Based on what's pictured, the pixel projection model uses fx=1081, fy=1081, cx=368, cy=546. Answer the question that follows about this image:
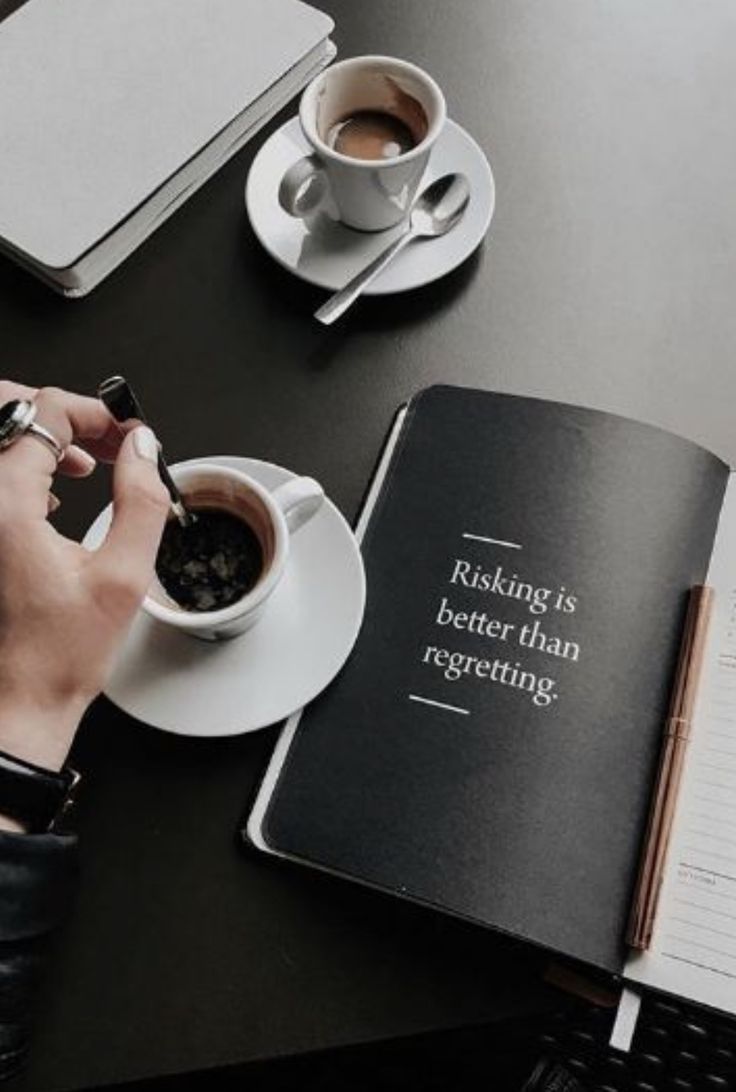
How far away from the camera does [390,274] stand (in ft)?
2.44

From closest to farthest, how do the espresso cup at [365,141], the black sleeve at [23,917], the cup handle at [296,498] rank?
the black sleeve at [23,917]
the cup handle at [296,498]
the espresso cup at [365,141]

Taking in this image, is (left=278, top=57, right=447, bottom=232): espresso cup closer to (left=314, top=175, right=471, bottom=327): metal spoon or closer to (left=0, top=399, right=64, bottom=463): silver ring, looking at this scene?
(left=314, top=175, right=471, bottom=327): metal spoon

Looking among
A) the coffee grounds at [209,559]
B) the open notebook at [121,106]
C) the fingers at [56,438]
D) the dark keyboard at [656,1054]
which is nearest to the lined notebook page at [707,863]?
the dark keyboard at [656,1054]

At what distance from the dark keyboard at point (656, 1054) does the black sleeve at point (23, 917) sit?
13.4 inches

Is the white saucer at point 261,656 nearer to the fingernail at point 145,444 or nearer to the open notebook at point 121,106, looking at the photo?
the fingernail at point 145,444

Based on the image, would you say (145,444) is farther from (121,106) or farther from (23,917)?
(121,106)

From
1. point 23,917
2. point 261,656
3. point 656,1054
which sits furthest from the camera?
point 656,1054

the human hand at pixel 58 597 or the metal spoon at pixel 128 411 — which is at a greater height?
the metal spoon at pixel 128 411

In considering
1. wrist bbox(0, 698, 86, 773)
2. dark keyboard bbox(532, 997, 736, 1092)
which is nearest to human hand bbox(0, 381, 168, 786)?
wrist bbox(0, 698, 86, 773)

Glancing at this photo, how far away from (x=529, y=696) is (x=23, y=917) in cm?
28

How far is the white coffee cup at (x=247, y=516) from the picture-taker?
1.88 ft

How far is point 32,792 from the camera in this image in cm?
51

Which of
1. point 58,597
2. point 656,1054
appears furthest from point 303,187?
point 656,1054

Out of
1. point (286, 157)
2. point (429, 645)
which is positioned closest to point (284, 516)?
point (429, 645)
